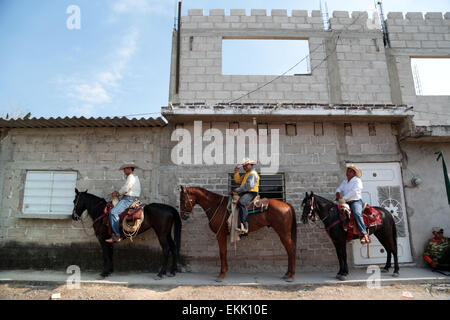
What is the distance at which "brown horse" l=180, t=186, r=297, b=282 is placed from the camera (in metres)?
5.49

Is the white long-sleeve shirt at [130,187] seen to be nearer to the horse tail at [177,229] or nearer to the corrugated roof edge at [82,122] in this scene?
the horse tail at [177,229]

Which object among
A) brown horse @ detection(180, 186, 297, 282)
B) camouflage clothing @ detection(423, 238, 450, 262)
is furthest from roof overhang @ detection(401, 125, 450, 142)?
brown horse @ detection(180, 186, 297, 282)

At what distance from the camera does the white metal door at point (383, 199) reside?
21.2 ft

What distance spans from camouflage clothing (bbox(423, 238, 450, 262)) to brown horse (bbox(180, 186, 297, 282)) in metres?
3.49

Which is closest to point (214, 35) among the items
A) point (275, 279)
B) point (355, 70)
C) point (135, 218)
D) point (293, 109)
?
point (293, 109)

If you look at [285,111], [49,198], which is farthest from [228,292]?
[49,198]

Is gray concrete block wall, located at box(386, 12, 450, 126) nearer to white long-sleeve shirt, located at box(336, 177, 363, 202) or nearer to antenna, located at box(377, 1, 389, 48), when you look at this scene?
antenna, located at box(377, 1, 389, 48)

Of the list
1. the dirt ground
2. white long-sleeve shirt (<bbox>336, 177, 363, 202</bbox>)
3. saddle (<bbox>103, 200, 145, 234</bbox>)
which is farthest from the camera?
saddle (<bbox>103, 200, 145, 234</bbox>)

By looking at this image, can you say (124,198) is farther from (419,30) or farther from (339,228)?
(419,30)

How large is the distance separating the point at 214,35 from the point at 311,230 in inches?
244

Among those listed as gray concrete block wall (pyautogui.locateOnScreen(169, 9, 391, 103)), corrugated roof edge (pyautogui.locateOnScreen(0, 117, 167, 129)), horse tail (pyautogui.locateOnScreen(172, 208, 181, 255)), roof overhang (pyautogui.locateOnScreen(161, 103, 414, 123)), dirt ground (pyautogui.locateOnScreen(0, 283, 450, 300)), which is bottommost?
dirt ground (pyautogui.locateOnScreen(0, 283, 450, 300))

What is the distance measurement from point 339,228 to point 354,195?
0.80m

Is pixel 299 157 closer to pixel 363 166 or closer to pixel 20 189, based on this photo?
pixel 363 166

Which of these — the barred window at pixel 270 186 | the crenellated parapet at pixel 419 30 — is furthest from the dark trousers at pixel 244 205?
the crenellated parapet at pixel 419 30
